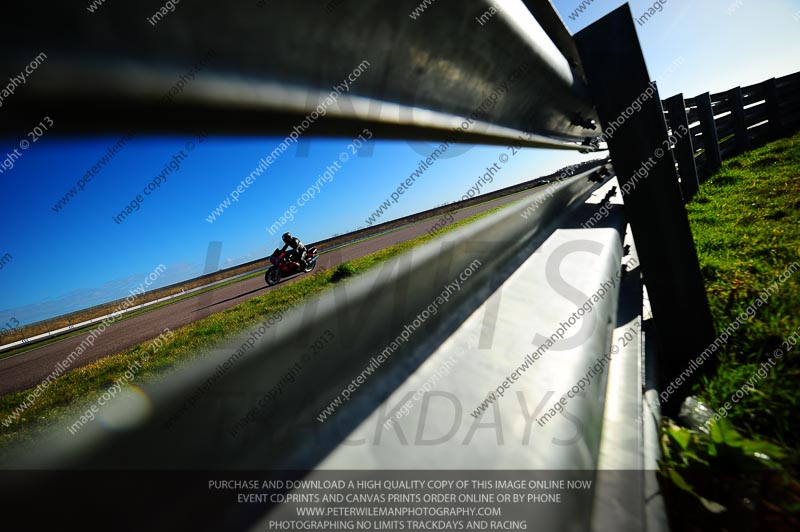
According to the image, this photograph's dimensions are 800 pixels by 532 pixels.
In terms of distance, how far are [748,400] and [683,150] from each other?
3.91 m

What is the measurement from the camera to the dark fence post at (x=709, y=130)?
4.92 meters

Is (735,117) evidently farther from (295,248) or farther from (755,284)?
(295,248)

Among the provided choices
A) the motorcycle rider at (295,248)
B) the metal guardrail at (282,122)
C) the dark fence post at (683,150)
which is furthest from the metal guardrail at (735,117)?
the motorcycle rider at (295,248)

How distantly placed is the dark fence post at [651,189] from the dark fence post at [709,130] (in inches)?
223

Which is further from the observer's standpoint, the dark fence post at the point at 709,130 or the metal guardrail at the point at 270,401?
the dark fence post at the point at 709,130

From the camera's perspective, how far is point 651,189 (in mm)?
1011

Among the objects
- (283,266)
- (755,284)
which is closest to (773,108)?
(755,284)

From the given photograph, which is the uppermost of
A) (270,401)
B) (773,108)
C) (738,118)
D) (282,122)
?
(773,108)

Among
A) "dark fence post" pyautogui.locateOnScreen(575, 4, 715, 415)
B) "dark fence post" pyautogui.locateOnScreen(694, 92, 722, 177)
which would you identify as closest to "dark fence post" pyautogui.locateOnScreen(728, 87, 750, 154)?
"dark fence post" pyautogui.locateOnScreen(694, 92, 722, 177)

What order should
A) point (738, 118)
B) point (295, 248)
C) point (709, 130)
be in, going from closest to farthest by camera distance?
point (709, 130)
point (738, 118)
point (295, 248)

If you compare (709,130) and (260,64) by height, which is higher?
(709,130)

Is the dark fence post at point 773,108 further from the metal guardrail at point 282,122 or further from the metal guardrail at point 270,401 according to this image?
the metal guardrail at point 270,401

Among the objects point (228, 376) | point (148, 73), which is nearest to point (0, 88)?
point (148, 73)

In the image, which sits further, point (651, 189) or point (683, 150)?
point (683, 150)
